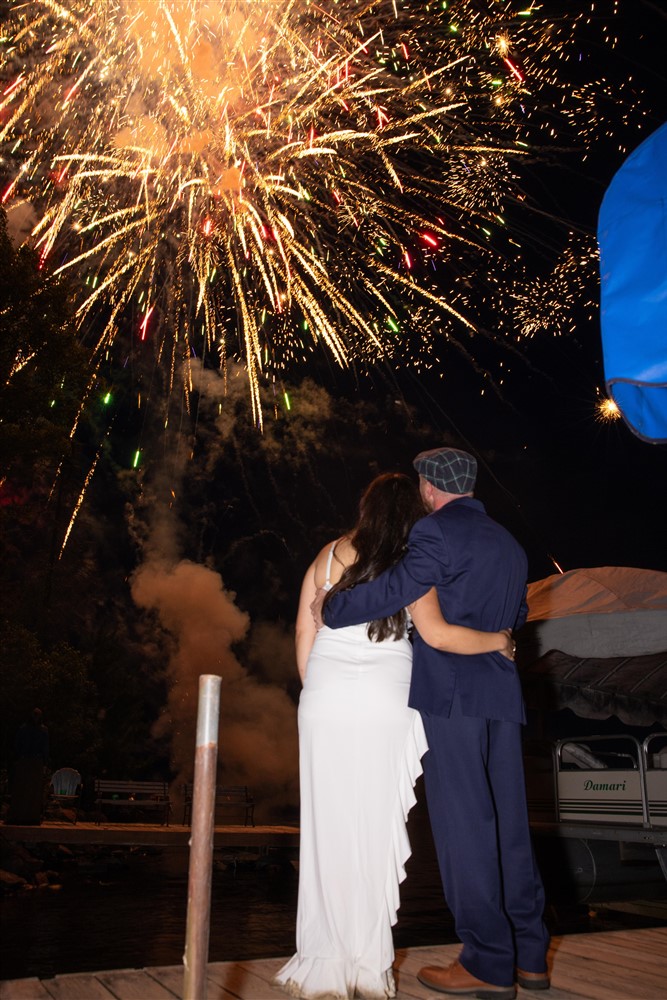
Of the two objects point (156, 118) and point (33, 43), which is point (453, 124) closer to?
point (156, 118)

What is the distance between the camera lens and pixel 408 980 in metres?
2.83

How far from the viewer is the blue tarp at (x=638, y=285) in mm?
2119

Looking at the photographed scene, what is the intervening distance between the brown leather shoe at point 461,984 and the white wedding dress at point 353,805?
18cm

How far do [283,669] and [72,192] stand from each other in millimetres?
34779

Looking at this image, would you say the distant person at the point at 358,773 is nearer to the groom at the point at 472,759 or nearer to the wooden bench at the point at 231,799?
the groom at the point at 472,759

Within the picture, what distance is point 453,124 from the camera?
10.5m

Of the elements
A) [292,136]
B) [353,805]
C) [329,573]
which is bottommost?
[353,805]

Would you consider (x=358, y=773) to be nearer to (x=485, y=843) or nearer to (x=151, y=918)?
(x=485, y=843)

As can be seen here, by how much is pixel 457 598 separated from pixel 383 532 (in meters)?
0.36

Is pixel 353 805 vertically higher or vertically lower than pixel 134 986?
higher

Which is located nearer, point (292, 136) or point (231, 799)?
point (292, 136)

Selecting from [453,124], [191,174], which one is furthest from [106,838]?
[453,124]

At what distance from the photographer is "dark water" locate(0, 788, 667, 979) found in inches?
157

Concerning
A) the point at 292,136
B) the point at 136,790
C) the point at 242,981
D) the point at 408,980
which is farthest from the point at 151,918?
the point at 136,790
